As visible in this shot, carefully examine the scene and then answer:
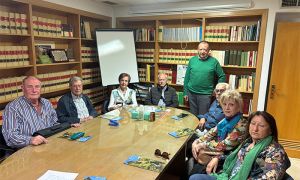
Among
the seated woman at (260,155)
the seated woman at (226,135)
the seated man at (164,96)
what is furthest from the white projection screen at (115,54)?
the seated woman at (260,155)

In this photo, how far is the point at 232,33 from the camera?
147 inches

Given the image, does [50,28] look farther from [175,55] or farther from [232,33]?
[232,33]

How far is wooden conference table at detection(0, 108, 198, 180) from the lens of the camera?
143cm

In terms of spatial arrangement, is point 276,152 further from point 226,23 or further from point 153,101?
point 226,23

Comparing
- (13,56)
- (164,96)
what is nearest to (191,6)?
(164,96)

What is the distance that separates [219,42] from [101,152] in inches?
117

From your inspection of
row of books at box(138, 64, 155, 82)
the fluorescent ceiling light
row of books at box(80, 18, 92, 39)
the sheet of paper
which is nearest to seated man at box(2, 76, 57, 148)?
the sheet of paper

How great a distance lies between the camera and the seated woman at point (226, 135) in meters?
1.86

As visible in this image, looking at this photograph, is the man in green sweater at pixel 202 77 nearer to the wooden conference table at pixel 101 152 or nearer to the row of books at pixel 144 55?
the row of books at pixel 144 55

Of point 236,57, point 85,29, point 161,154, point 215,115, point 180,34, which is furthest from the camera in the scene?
point 180,34

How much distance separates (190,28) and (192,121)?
2.06m

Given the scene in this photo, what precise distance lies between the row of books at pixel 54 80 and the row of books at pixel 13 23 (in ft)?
2.21

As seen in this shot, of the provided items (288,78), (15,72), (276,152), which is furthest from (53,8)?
(288,78)

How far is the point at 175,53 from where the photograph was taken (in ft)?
13.9
